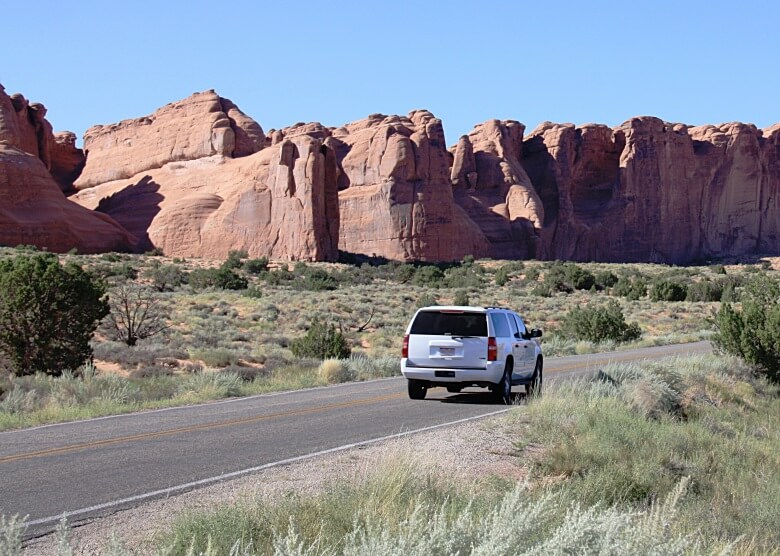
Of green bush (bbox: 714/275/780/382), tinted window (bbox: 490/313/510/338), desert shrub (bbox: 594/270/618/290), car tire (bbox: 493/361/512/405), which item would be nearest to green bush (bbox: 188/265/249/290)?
desert shrub (bbox: 594/270/618/290)

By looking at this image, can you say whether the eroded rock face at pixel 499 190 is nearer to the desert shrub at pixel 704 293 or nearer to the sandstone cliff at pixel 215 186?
the sandstone cliff at pixel 215 186

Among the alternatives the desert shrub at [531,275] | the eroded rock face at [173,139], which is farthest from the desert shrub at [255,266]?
the eroded rock face at [173,139]

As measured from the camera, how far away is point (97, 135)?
4439 inches

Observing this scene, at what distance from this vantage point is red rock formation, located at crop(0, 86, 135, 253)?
243 feet

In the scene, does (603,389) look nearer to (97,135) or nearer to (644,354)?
(644,354)

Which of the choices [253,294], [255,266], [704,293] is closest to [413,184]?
[255,266]

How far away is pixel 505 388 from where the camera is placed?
16234 millimetres

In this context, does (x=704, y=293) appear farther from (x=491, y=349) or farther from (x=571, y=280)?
(x=491, y=349)

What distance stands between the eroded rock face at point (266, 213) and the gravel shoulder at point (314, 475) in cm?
6849

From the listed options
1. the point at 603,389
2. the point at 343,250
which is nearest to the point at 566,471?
the point at 603,389

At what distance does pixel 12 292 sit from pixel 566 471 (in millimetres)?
16047

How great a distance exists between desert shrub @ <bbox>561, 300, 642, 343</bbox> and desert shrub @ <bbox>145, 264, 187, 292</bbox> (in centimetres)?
2584

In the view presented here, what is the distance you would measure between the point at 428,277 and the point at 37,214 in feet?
106

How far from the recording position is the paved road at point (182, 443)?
26.0 feet
